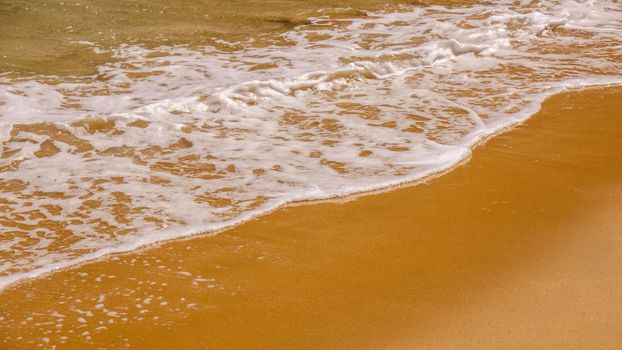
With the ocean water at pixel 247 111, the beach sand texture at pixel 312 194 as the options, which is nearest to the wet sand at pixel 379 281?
the beach sand texture at pixel 312 194

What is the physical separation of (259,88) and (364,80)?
0.87 meters

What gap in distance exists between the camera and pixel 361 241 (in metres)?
3.35

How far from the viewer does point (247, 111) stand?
5.27 metres

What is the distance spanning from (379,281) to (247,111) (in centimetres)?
252

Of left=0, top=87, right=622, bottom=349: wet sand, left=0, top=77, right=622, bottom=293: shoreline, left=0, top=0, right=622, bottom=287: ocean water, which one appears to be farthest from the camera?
left=0, top=0, right=622, bottom=287: ocean water

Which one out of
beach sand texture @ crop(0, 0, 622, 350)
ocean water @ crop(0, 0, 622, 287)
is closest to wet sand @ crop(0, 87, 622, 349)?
beach sand texture @ crop(0, 0, 622, 350)

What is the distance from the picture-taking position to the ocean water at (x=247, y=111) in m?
3.71

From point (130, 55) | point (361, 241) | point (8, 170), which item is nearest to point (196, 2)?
point (130, 55)

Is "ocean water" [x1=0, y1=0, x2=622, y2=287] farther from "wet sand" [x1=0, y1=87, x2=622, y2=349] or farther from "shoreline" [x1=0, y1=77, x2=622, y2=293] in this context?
"wet sand" [x1=0, y1=87, x2=622, y2=349]

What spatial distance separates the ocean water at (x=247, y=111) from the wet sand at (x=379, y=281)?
0.77 ft

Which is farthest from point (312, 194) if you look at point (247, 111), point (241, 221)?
point (247, 111)

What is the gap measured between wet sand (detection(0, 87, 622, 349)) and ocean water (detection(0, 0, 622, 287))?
24 cm

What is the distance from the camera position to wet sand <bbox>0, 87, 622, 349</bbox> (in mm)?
2656

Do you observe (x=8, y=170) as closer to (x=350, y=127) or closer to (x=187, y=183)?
(x=187, y=183)
